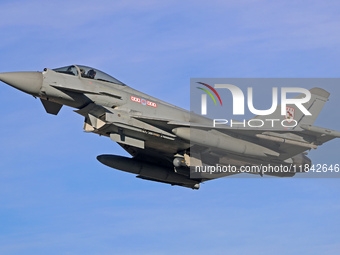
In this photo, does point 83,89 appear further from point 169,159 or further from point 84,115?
point 169,159

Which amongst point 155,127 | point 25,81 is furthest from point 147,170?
point 25,81

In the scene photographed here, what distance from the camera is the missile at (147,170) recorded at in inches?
1351

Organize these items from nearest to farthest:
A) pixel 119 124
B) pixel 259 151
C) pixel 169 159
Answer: pixel 119 124, pixel 259 151, pixel 169 159

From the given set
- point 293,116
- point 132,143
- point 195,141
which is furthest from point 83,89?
point 293,116

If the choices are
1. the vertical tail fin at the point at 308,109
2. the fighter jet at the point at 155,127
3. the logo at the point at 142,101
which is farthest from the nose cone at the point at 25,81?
the vertical tail fin at the point at 308,109

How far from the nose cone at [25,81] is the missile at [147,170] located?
545 cm

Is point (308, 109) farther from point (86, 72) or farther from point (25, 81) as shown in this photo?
point (25, 81)

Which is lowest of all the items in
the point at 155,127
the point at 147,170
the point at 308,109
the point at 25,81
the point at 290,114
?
the point at 147,170

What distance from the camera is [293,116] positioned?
112ft

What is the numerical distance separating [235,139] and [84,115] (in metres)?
6.87

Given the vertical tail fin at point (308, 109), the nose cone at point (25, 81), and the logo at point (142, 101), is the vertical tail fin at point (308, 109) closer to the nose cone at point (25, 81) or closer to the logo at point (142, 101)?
the logo at point (142, 101)

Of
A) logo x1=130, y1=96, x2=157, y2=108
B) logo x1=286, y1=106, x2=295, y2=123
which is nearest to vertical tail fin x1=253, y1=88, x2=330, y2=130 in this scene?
logo x1=286, y1=106, x2=295, y2=123

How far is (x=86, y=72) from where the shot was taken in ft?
104

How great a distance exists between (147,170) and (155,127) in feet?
14.5
